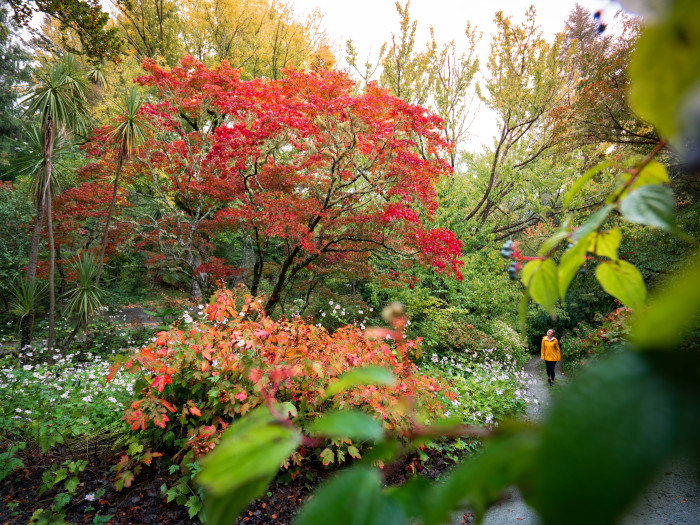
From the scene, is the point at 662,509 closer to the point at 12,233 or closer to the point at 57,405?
the point at 57,405

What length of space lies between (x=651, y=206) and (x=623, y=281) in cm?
14

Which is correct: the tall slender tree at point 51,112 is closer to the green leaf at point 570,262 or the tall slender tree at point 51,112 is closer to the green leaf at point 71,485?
the green leaf at point 71,485

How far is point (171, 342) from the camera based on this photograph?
2520mm

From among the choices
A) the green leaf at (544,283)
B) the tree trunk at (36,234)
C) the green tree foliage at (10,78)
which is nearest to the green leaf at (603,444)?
the green leaf at (544,283)

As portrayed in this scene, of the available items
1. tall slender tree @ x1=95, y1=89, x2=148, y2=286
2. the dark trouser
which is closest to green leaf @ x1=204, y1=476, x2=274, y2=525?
tall slender tree @ x1=95, y1=89, x2=148, y2=286

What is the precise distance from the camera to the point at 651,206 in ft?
0.99

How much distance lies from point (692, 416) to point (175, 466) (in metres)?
2.91

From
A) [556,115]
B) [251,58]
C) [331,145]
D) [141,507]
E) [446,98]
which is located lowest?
[141,507]

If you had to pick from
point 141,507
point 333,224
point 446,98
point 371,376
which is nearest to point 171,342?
point 141,507

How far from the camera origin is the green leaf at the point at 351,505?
0.23m

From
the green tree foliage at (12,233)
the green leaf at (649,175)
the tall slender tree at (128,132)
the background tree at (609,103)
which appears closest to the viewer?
the green leaf at (649,175)

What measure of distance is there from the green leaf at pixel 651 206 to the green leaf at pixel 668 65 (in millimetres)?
99

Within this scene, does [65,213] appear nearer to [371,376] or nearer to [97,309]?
[97,309]

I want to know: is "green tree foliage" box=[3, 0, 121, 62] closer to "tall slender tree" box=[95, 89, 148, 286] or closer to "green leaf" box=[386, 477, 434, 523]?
"tall slender tree" box=[95, 89, 148, 286]
